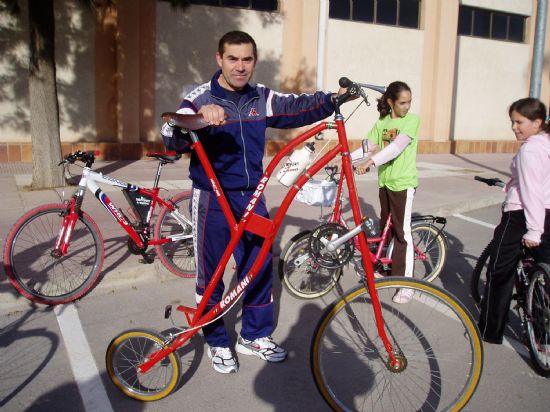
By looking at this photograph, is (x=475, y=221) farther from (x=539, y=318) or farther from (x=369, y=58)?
(x=369, y=58)

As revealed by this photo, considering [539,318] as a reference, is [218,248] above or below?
above

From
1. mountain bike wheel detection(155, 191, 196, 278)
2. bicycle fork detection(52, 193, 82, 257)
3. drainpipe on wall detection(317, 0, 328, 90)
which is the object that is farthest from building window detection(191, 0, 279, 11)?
bicycle fork detection(52, 193, 82, 257)

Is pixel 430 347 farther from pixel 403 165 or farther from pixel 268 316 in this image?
pixel 403 165

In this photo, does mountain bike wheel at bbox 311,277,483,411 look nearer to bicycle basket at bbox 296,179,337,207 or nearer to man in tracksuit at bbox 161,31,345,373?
man in tracksuit at bbox 161,31,345,373

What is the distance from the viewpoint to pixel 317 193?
4617 mm

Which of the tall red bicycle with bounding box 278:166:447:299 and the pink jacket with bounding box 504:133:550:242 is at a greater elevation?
the pink jacket with bounding box 504:133:550:242

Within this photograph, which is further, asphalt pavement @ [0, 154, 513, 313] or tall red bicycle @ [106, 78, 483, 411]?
asphalt pavement @ [0, 154, 513, 313]

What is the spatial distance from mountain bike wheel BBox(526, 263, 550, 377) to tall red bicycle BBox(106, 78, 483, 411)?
879mm

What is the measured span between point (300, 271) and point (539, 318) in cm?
199

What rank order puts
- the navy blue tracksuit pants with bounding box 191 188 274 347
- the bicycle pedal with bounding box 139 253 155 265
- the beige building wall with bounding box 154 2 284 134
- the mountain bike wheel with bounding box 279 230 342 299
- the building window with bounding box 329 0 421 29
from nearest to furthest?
the navy blue tracksuit pants with bounding box 191 188 274 347, the mountain bike wheel with bounding box 279 230 342 299, the bicycle pedal with bounding box 139 253 155 265, the beige building wall with bounding box 154 2 284 134, the building window with bounding box 329 0 421 29

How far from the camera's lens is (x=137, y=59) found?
12.1 meters

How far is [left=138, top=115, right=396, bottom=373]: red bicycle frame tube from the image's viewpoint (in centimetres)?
283

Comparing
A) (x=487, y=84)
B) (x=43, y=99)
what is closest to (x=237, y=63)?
(x=43, y=99)

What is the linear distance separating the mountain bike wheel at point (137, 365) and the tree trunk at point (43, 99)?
5.65m
